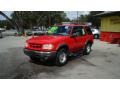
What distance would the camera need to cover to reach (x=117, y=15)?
60.8 ft

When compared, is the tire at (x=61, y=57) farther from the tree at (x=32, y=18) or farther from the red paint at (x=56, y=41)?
the tree at (x=32, y=18)

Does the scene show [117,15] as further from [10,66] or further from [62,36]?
[10,66]

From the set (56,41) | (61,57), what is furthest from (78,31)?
(56,41)

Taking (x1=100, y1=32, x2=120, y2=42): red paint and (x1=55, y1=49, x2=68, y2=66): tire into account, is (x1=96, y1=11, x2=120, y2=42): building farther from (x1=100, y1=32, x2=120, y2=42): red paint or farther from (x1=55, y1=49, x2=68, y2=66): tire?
(x1=55, y1=49, x2=68, y2=66): tire

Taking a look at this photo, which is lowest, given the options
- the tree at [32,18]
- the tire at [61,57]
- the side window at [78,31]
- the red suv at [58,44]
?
the tire at [61,57]

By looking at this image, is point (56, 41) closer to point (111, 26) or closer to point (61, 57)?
point (61, 57)

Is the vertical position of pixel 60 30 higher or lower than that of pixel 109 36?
higher

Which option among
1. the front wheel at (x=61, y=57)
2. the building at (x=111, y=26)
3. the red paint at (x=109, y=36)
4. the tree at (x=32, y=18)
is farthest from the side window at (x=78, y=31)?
the tree at (x=32, y=18)

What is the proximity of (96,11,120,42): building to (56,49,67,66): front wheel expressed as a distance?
1081cm

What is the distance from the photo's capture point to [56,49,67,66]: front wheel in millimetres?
8172

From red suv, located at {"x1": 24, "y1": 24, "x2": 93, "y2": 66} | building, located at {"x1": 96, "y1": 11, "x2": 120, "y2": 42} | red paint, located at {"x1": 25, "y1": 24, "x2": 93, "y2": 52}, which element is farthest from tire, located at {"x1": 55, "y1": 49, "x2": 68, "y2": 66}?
building, located at {"x1": 96, "y1": 11, "x2": 120, "y2": 42}

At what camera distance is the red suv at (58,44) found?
7.90 metres

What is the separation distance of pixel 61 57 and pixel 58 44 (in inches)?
26.9

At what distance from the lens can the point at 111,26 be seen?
1972cm
